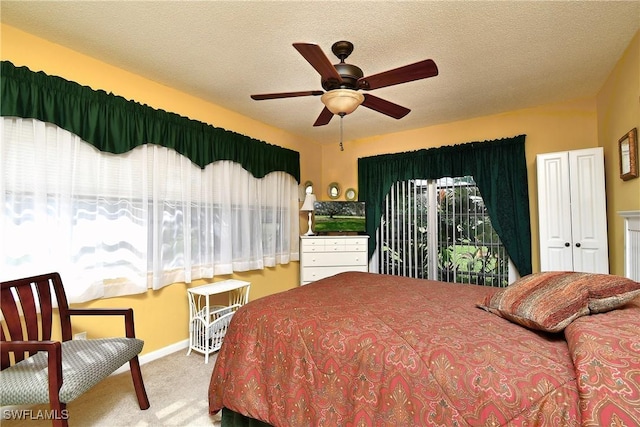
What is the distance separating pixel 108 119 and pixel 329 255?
282 cm

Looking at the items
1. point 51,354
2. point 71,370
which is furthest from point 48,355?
point 71,370

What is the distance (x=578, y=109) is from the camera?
10.4ft

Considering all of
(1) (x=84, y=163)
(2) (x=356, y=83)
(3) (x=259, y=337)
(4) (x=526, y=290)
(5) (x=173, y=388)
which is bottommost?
(5) (x=173, y=388)

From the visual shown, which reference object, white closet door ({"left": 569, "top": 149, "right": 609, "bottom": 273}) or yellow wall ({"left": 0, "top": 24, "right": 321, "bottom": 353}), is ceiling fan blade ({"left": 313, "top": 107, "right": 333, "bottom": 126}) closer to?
yellow wall ({"left": 0, "top": 24, "right": 321, "bottom": 353})

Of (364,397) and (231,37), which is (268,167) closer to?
(231,37)

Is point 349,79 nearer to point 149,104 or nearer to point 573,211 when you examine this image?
point 149,104

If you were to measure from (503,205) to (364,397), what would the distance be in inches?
123

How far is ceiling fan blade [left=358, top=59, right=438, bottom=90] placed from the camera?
1.66m

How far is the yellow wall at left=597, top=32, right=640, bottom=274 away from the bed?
144 cm

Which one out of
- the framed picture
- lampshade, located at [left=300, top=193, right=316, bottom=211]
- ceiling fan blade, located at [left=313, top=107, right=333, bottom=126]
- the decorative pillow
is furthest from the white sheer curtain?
the framed picture

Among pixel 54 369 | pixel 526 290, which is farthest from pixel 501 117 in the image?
pixel 54 369

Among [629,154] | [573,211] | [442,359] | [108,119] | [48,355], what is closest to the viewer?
[442,359]

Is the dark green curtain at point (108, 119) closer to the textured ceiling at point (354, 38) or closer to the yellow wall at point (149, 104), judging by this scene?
the yellow wall at point (149, 104)

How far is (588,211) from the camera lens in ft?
9.05
